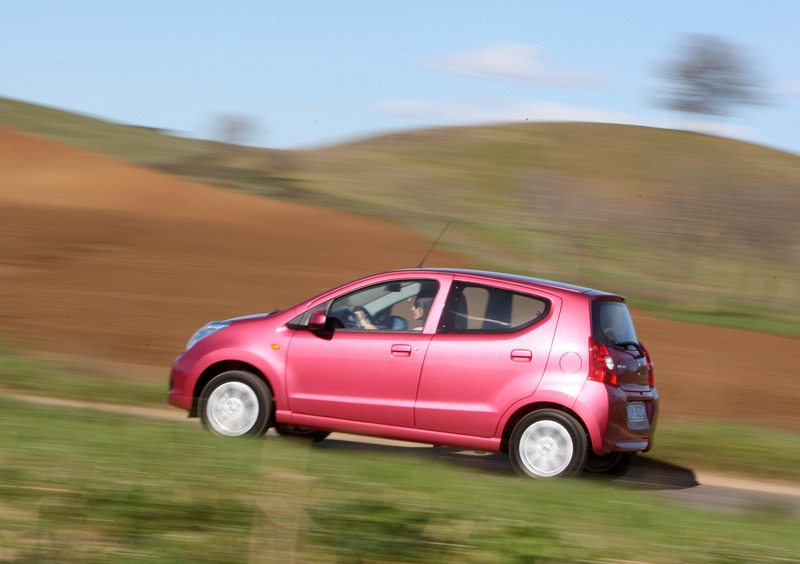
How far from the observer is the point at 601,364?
742 cm

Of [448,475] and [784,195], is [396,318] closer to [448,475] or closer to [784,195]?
[448,475]

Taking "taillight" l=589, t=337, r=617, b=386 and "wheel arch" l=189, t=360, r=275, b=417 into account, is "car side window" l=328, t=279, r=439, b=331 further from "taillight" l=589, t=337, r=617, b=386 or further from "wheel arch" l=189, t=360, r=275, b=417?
"taillight" l=589, t=337, r=617, b=386

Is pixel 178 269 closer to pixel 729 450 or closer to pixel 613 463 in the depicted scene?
pixel 729 450

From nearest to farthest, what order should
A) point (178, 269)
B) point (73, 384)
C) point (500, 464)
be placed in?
point (500, 464)
point (73, 384)
point (178, 269)

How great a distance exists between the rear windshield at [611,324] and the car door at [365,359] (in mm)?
1317

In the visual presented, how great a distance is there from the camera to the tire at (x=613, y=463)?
318 inches

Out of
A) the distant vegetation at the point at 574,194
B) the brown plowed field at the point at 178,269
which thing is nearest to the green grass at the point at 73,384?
→ the brown plowed field at the point at 178,269

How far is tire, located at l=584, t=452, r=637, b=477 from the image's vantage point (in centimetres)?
807

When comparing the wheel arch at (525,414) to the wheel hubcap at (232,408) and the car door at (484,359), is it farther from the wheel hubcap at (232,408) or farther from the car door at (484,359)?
the wheel hubcap at (232,408)

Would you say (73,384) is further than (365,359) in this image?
Yes

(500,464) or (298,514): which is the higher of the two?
(298,514)

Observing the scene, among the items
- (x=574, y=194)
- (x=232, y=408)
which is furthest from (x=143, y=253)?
(x=574, y=194)

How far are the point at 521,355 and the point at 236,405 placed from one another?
8.00 ft

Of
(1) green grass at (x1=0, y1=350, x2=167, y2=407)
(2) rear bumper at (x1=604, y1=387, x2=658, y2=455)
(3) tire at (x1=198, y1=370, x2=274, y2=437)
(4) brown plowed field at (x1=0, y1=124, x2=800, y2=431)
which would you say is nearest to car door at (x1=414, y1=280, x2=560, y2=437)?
Result: (2) rear bumper at (x1=604, y1=387, x2=658, y2=455)
